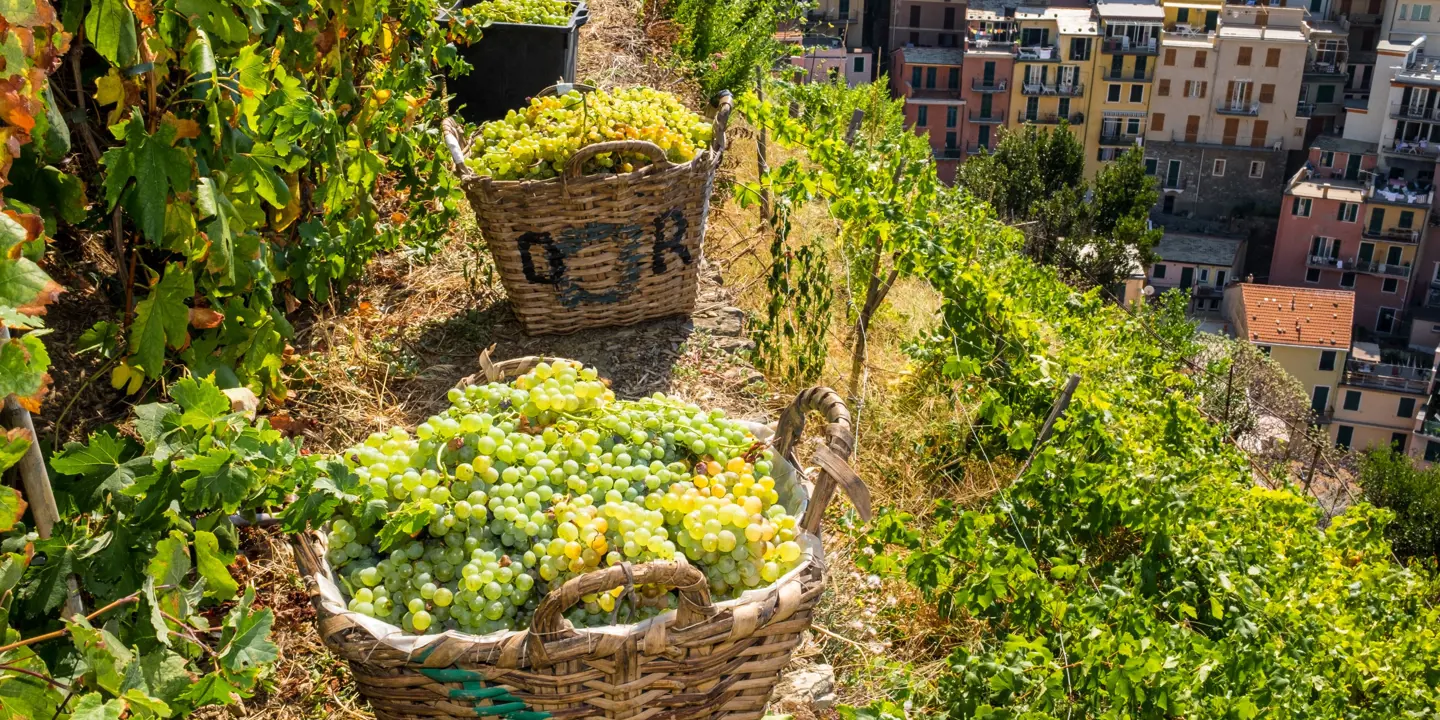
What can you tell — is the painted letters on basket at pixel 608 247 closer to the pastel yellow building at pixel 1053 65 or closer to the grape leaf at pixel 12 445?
the grape leaf at pixel 12 445

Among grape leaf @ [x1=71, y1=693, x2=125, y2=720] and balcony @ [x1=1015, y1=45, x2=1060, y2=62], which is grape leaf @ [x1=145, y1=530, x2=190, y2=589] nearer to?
grape leaf @ [x1=71, y1=693, x2=125, y2=720]

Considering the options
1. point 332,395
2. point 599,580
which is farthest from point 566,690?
point 332,395

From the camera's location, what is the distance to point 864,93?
7.71 m

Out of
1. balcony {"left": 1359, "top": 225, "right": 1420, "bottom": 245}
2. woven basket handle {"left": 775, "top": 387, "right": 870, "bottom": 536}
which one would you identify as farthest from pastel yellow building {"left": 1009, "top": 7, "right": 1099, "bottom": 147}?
woven basket handle {"left": 775, "top": 387, "right": 870, "bottom": 536}

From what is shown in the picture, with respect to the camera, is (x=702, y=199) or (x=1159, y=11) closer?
(x=702, y=199)

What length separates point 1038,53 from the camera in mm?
27484

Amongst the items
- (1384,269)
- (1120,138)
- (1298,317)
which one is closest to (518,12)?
(1298,317)

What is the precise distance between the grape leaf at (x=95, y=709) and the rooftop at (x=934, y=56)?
28.7 metres

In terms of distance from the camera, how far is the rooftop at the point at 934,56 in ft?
93.8

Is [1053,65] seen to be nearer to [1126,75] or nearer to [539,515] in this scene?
[1126,75]

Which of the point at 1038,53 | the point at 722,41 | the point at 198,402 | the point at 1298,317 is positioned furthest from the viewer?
the point at 1038,53

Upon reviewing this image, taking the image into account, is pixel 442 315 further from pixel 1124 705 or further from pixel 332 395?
pixel 1124 705

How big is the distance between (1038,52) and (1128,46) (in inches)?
82.0

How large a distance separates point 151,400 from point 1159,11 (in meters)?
28.5
